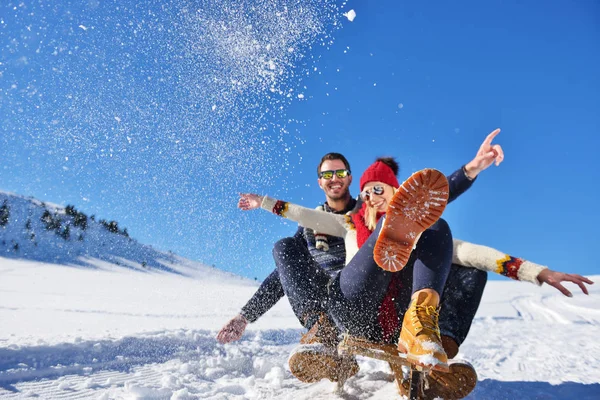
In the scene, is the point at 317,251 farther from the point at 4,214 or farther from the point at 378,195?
the point at 4,214

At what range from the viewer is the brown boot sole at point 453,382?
5.70 feet

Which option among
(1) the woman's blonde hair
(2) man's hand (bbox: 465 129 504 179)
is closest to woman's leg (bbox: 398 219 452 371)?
(1) the woman's blonde hair

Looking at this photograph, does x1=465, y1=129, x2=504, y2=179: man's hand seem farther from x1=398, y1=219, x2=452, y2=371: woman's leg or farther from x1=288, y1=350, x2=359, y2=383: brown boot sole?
x1=288, y1=350, x2=359, y2=383: brown boot sole

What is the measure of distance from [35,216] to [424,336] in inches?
1463

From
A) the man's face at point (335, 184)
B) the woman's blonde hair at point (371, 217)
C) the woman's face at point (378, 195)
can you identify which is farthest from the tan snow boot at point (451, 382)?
the man's face at point (335, 184)

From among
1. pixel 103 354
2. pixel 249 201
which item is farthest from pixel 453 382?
pixel 103 354

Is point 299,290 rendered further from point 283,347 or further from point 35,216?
point 35,216

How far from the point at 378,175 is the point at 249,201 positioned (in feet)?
3.30

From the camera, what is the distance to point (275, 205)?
2887 mm

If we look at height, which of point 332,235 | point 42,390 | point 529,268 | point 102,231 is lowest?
point 42,390

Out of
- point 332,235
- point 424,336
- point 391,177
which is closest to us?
point 424,336

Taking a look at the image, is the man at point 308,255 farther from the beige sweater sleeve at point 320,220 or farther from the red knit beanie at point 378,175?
the red knit beanie at point 378,175

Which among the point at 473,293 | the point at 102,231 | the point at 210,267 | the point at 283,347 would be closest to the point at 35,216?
the point at 102,231

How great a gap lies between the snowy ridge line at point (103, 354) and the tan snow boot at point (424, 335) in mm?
1914
